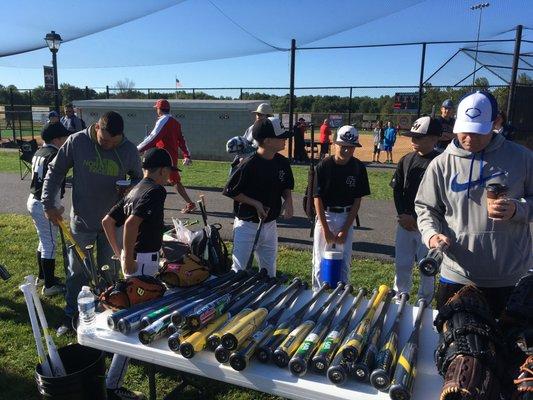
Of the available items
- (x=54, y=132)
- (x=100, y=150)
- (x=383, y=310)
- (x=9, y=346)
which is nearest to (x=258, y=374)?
(x=383, y=310)

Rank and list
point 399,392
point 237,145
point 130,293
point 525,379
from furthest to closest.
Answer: point 237,145
point 130,293
point 399,392
point 525,379

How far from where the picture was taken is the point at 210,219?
7980 millimetres

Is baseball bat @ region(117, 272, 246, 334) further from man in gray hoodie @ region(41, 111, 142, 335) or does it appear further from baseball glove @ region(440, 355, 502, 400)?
man in gray hoodie @ region(41, 111, 142, 335)

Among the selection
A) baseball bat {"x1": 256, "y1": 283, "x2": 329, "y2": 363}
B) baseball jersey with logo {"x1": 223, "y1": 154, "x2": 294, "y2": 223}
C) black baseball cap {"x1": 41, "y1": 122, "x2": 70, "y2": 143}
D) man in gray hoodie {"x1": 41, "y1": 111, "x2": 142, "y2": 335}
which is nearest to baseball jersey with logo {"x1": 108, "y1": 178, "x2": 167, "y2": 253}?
man in gray hoodie {"x1": 41, "y1": 111, "x2": 142, "y2": 335}

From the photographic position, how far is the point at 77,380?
90.1 inches

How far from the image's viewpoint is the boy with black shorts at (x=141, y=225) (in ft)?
8.95

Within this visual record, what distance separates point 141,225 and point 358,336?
181cm

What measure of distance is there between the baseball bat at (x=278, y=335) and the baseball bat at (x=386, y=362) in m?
0.44

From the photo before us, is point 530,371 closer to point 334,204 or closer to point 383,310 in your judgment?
point 383,310

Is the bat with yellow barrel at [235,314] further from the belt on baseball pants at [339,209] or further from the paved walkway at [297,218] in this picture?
the paved walkway at [297,218]

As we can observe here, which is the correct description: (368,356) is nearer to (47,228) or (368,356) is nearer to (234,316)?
(234,316)

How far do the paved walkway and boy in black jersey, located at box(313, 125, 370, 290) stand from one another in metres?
1.93

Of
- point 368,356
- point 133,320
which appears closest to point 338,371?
point 368,356

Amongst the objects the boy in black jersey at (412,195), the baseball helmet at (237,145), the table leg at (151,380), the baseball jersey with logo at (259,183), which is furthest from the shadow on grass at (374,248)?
the table leg at (151,380)
